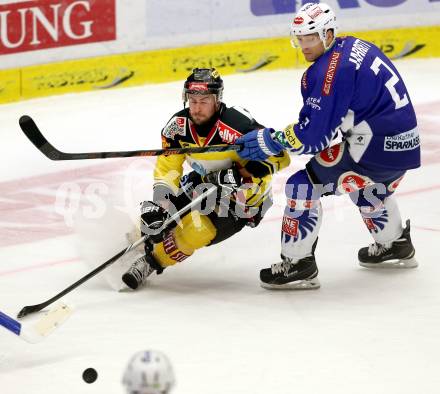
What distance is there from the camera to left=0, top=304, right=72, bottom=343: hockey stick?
12.2 feet

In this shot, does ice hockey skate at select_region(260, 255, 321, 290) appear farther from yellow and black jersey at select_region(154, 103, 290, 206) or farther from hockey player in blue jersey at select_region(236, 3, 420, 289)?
yellow and black jersey at select_region(154, 103, 290, 206)

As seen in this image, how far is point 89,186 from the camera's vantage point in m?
6.45

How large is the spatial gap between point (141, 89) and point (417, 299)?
4.17 m

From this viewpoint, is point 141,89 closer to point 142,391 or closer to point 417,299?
point 417,299

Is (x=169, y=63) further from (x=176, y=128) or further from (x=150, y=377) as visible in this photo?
(x=150, y=377)

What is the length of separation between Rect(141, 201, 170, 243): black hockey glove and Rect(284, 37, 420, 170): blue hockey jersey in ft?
2.13

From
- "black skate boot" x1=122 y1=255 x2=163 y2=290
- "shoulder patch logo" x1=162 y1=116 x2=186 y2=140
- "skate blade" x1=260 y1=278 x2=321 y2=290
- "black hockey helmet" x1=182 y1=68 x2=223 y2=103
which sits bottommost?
"skate blade" x1=260 y1=278 x2=321 y2=290

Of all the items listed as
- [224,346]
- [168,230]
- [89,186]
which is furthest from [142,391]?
[89,186]

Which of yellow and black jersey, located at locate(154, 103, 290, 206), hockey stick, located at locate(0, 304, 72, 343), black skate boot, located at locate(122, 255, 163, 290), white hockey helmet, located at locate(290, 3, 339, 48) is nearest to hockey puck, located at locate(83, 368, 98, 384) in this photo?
hockey stick, located at locate(0, 304, 72, 343)

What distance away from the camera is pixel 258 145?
15.0 ft

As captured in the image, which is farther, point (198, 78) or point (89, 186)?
point (89, 186)

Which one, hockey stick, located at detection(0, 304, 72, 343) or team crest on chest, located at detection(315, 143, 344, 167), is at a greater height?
team crest on chest, located at detection(315, 143, 344, 167)

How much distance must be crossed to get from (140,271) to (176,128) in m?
0.66

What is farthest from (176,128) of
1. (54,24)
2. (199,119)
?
(54,24)
